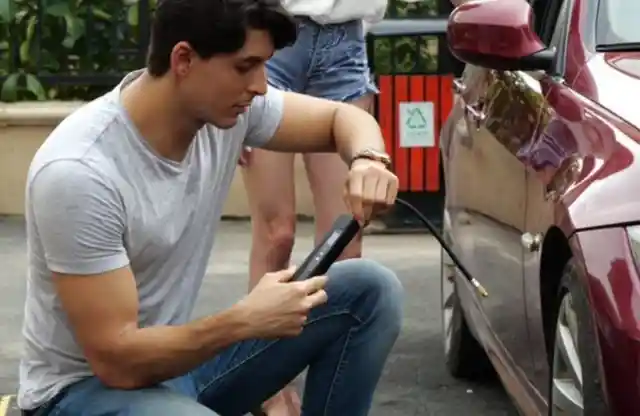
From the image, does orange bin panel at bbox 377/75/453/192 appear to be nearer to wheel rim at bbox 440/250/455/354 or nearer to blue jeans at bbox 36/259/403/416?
wheel rim at bbox 440/250/455/354

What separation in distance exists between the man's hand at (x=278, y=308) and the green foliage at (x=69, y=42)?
20.9 ft

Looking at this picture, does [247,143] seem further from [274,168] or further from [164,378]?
[274,168]

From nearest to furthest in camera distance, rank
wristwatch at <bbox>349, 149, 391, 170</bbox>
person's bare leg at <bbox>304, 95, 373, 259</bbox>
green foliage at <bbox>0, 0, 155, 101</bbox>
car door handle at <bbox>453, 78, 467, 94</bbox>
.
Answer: wristwatch at <bbox>349, 149, 391, 170</bbox> < person's bare leg at <bbox>304, 95, 373, 259</bbox> < car door handle at <bbox>453, 78, 467, 94</bbox> < green foliage at <bbox>0, 0, 155, 101</bbox>

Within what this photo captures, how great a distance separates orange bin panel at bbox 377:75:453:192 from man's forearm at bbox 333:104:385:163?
4.87 meters

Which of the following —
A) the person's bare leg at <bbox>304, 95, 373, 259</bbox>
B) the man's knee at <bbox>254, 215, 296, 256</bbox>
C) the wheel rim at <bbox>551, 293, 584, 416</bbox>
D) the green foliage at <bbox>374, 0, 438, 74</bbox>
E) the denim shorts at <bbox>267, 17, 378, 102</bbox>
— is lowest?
the green foliage at <bbox>374, 0, 438, 74</bbox>

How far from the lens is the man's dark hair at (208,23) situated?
117 inches

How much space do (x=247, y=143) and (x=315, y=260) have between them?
49cm

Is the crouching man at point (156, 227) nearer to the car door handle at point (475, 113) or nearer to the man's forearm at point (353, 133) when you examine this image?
the man's forearm at point (353, 133)

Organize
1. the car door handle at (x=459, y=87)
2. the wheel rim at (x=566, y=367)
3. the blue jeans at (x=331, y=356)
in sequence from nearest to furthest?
the wheel rim at (x=566, y=367)
the blue jeans at (x=331, y=356)
the car door handle at (x=459, y=87)

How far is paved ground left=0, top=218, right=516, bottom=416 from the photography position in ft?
17.0

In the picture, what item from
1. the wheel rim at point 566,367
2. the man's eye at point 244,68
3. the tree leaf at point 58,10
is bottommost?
the tree leaf at point 58,10

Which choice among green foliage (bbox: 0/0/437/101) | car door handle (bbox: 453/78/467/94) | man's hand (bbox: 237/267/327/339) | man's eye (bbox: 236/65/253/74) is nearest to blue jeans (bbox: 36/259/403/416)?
man's hand (bbox: 237/267/327/339)

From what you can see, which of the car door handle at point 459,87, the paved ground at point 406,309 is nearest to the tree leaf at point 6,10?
the paved ground at point 406,309

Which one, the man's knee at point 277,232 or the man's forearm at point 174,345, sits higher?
the man's forearm at point 174,345
